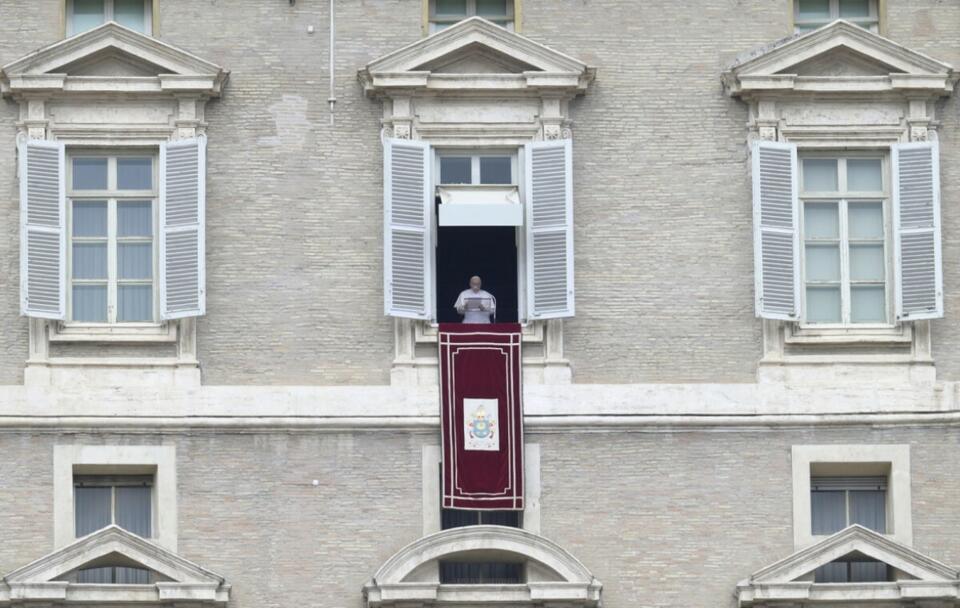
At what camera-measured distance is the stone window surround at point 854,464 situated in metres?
50.1

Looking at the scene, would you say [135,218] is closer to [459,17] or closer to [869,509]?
[459,17]

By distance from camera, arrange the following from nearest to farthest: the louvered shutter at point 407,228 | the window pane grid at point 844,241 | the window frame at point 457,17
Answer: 1. the louvered shutter at point 407,228
2. the window pane grid at point 844,241
3. the window frame at point 457,17

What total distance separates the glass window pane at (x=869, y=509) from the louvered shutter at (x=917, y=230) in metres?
2.28

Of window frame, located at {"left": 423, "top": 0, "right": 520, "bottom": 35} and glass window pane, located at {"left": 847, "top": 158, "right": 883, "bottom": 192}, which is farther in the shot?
window frame, located at {"left": 423, "top": 0, "right": 520, "bottom": 35}

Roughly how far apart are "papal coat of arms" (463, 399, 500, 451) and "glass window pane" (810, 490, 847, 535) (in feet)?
13.4

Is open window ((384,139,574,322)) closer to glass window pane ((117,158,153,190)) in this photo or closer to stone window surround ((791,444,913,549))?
glass window pane ((117,158,153,190))

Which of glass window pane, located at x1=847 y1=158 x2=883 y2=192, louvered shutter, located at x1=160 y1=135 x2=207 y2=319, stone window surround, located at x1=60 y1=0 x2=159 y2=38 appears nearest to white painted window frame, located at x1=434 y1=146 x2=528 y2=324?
louvered shutter, located at x1=160 y1=135 x2=207 y2=319

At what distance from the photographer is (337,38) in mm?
51125

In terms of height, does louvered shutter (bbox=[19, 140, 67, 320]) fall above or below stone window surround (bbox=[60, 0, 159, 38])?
below

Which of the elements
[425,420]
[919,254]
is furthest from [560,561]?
[919,254]

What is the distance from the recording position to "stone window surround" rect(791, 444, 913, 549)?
164 feet

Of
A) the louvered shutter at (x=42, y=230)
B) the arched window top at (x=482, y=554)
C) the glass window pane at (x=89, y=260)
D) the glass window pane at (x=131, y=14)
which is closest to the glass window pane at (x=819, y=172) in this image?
the arched window top at (x=482, y=554)

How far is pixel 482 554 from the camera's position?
49531 mm

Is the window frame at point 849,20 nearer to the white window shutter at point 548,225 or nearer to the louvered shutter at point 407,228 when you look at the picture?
the white window shutter at point 548,225
